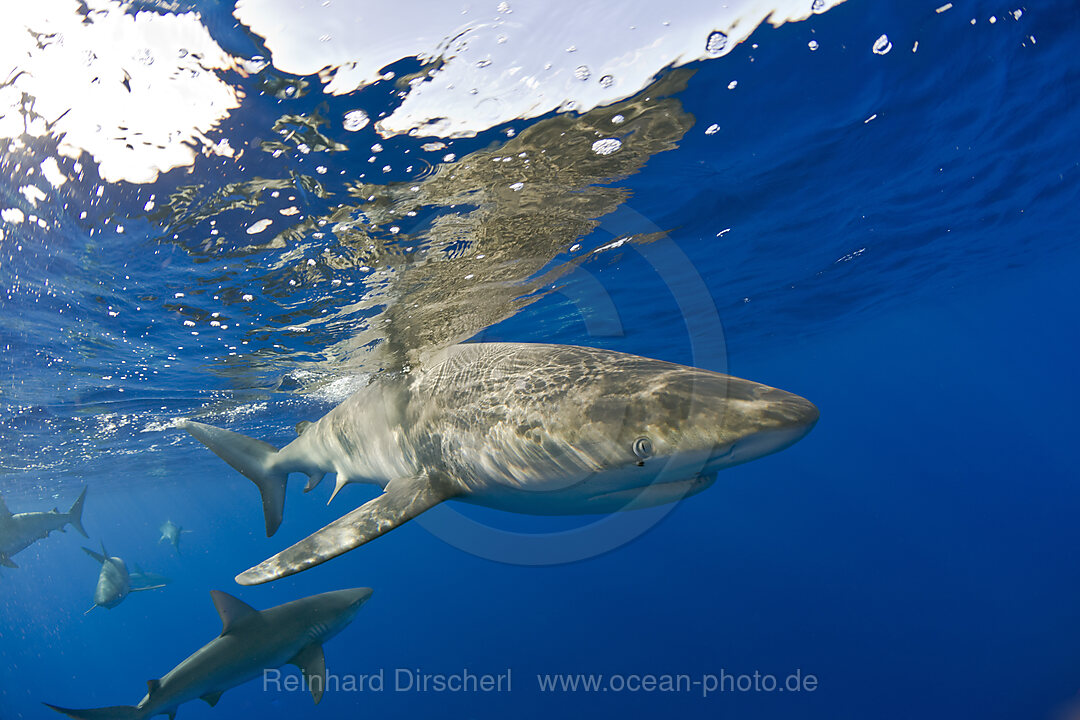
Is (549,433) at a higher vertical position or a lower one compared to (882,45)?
lower

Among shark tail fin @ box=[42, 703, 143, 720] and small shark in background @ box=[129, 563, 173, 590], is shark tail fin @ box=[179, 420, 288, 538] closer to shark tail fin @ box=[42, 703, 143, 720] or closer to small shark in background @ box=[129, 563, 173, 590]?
shark tail fin @ box=[42, 703, 143, 720]

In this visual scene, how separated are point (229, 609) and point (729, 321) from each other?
2056cm

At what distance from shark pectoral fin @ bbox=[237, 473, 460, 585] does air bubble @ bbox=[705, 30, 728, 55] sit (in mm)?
5198

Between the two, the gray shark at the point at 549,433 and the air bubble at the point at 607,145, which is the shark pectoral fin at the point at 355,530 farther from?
the air bubble at the point at 607,145

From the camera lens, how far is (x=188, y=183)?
511 centimetres

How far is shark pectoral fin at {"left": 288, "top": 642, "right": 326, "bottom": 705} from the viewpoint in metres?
6.36

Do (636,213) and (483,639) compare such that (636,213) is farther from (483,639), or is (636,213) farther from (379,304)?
(483,639)

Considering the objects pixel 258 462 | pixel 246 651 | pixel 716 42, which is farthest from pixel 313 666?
pixel 716 42

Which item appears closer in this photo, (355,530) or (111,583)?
(355,530)

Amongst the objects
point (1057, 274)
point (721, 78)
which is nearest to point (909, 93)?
point (721, 78)

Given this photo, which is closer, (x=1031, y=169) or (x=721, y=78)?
(x=721, y=78)

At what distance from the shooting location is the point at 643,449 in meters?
Result: 2.51

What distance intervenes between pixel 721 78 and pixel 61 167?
715 centimetres
